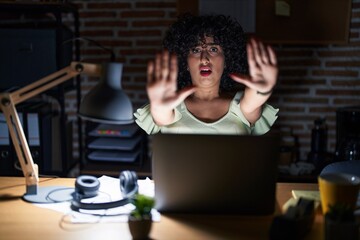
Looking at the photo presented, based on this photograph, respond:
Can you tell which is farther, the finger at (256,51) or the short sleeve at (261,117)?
the short sleeve at (261,117)

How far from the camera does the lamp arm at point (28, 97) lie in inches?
54.2

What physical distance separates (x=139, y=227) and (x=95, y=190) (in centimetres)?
36

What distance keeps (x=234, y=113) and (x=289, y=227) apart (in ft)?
2.41

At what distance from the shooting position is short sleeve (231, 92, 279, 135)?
70.5 inches

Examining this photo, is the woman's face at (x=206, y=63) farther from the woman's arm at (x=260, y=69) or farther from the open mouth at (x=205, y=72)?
the woman's arm at (x=260, y=69)

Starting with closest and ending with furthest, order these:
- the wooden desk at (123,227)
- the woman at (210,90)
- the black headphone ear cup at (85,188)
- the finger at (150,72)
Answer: the wooden desk at (123,227) < the finger at (150,72) < the black headphone ear cup at (85,188) < the woman at (210,90)

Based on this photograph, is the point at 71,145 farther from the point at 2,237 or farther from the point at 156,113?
the point at 2,237

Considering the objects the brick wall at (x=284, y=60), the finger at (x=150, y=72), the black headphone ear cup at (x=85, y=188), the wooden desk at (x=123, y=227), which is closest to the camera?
the wooden desk at (x=123, y=227)

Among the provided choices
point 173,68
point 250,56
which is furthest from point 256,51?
point 173,68

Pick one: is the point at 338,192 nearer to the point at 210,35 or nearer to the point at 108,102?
the point at 108,102

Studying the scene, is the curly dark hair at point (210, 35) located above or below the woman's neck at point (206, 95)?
above

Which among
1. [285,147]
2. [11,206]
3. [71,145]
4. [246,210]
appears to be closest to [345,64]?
[285,147]

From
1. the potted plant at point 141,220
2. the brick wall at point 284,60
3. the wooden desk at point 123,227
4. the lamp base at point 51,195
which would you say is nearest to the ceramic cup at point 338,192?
the wooden desk at point 123,227

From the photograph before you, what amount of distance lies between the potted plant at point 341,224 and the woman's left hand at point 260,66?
0.46 metres
